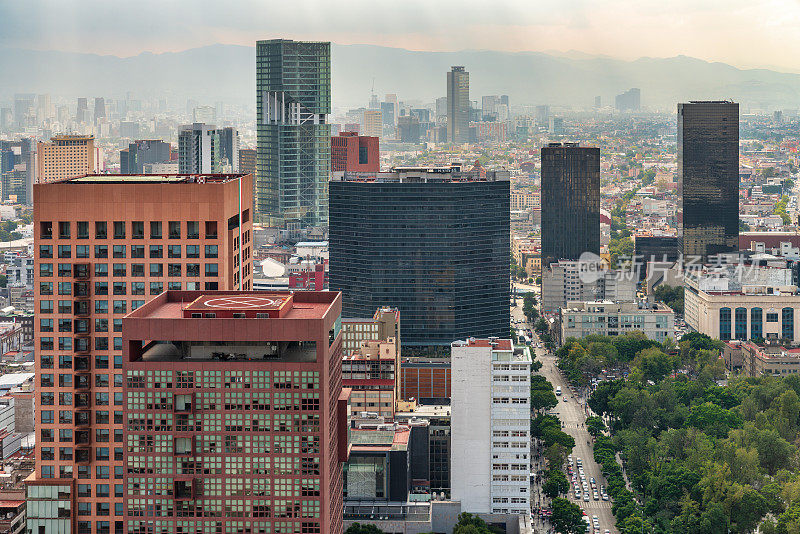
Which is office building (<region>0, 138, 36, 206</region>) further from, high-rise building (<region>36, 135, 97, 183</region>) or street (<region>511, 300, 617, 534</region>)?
street (<region>511, 300, 617, 534</region>)

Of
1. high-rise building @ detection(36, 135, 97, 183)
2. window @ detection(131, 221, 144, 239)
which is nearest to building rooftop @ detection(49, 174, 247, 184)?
window @ detection(131, 221, 144, 239)

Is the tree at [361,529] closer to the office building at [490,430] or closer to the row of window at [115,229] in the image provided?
the office building at [490,430]

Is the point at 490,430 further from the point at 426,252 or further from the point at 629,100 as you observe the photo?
the point at 629,100

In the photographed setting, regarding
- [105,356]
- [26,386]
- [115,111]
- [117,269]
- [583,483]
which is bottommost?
[583,483]

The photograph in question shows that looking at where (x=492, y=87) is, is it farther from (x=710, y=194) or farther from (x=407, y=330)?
(x=407, y=330)

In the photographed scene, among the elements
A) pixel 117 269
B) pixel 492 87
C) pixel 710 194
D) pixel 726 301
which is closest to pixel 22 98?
pixel 710 194
